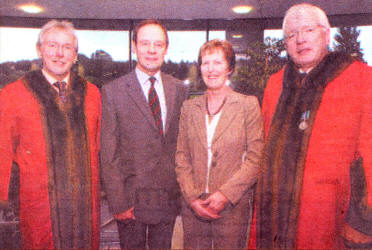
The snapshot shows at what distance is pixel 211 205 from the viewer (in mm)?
1646

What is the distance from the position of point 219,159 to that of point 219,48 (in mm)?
613

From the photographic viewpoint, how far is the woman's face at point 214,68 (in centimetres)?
162

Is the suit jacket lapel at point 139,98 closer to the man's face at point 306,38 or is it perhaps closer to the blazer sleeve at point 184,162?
the blazer sleeve at point 184,162

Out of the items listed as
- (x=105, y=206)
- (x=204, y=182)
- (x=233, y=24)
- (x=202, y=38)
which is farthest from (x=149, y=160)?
(x=233, y=24)

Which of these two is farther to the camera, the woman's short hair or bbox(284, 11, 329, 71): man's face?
the woman's short hair

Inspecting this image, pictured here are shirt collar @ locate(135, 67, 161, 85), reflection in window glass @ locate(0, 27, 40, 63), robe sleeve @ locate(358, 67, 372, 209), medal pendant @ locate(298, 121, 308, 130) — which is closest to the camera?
robe sleeve @ locate(358, 67, 372, 209)

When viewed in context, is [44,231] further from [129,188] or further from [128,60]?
[128,60]

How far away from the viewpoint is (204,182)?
1.69 meters

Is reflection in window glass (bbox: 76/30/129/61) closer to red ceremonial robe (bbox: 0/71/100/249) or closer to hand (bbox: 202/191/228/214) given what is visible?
red ceremonial robe (bbox: 0/71/100/249)

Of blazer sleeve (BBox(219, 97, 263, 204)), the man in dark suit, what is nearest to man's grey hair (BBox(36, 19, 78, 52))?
the man in dark suit

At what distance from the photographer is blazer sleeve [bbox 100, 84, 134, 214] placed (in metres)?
1.68

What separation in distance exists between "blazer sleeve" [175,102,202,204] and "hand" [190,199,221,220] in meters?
0.04

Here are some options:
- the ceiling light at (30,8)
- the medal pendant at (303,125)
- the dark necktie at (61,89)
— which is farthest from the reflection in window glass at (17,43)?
the medal pendant at (303,125)

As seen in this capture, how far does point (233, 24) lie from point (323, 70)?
0.63 meters
